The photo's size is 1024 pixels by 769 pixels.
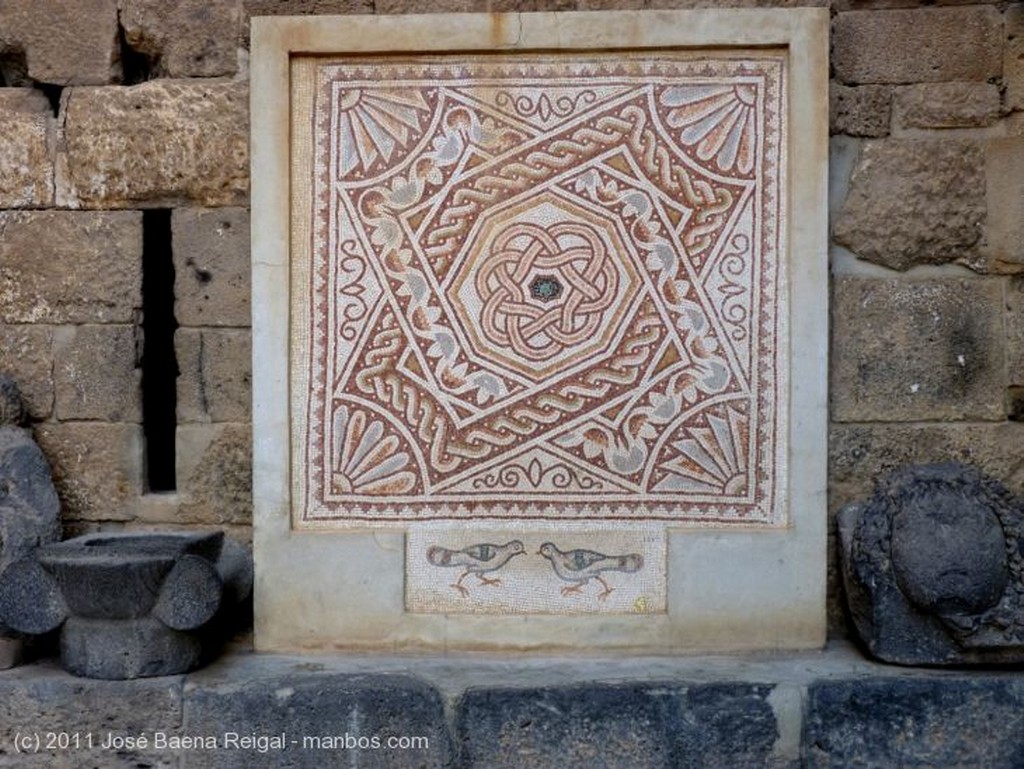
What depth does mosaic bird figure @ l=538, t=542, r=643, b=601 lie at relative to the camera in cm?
342

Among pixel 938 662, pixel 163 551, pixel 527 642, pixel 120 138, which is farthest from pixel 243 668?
pixel 938 662

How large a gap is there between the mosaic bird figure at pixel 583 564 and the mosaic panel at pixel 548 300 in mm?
26

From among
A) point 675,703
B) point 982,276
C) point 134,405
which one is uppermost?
point 982,276

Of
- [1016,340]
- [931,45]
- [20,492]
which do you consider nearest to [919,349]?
[1016,340]

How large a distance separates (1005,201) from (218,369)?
2.37m

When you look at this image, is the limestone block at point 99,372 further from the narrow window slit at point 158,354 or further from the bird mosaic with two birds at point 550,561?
the bird mosaic with two birds at point 550,561

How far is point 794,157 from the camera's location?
3404mm

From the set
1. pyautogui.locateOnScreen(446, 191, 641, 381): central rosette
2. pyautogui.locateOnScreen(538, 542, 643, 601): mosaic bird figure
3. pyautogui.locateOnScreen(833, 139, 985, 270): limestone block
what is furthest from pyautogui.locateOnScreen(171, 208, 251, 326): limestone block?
pyautogui.locateOnScreen(833, 139, 985, 270): limestone block

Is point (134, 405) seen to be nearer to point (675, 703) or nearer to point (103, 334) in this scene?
point (103, 334)

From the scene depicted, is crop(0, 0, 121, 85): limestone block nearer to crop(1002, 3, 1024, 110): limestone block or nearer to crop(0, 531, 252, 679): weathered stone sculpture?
crop(0, 531, 252, 679): weathered stone sculpture

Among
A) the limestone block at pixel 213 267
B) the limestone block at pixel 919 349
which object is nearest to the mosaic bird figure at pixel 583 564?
the limestone block at pixel 919 349

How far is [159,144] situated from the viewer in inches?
142

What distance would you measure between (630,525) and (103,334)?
5.50 ft

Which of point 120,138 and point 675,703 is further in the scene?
point 120,138
